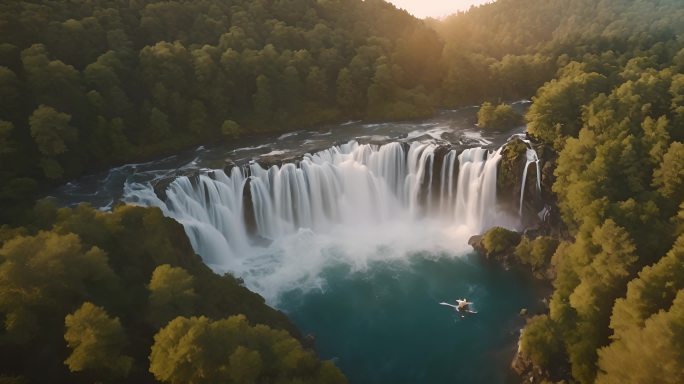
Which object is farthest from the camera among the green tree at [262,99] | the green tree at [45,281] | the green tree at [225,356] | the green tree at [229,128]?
the green tree at [262,99]

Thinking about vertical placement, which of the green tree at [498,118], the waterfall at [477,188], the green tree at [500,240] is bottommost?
the green tree at [500,240]

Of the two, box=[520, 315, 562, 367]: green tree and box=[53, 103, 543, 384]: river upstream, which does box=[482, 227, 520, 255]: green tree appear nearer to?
box=[53, 103, 543, 384]: river upstream

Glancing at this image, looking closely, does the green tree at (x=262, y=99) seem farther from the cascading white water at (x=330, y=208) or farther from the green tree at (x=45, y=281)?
the green tree at (x=45, y=281)

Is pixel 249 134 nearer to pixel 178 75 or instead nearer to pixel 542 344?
pixel 178 75

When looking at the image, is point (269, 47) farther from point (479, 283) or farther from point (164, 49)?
point (479, 283)

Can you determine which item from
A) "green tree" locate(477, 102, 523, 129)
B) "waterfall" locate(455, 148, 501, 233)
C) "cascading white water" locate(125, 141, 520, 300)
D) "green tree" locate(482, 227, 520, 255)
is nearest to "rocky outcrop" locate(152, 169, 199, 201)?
→ "cascading white water" locate(125, 141, 520, 300)

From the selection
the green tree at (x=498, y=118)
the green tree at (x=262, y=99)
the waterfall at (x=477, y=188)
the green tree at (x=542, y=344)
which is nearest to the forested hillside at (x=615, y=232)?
the green tree at (x=542, y=344)

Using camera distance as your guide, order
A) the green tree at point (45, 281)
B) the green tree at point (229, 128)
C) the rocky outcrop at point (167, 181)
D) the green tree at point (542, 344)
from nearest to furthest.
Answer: the green tree at point (45, 281) → the green tree at point (542, 344) → the rocky outcrop at point (167, 181) → the green tree at point (229, 128)

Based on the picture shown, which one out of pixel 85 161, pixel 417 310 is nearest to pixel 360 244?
pixel 417 310
